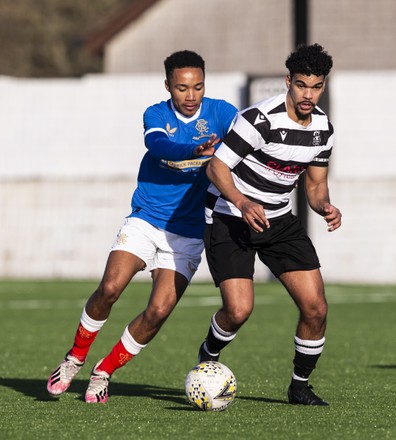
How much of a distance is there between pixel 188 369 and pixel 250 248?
271 cm

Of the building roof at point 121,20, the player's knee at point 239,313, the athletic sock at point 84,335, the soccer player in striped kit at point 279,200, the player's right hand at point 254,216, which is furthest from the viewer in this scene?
the building roof at point 121,20

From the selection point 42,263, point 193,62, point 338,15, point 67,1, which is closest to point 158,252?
point 193,62

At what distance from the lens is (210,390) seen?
7.88 meters

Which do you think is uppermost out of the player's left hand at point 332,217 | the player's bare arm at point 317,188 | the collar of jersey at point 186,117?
the collar of jersey at point 186,117

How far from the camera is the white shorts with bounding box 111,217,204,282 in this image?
8.41 meters

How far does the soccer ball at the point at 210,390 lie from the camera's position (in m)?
7.89

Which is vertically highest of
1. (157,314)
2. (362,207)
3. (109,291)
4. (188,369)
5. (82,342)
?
(109,291)

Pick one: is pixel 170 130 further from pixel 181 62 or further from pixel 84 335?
pixel 84 335

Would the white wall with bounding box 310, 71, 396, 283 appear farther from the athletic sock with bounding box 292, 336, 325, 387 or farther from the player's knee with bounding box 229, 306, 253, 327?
the player's knee with bounding box 229, 306, 253, 327

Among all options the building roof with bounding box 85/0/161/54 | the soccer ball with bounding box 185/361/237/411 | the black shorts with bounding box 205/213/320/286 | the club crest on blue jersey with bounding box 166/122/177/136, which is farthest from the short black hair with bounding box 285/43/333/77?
the building roof with bounding box 85/0/161/54

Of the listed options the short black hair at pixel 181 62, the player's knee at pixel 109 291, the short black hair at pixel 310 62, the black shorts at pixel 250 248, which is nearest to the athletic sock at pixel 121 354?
the player's knee at pixel 109 291

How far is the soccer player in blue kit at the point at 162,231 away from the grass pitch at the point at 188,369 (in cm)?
36

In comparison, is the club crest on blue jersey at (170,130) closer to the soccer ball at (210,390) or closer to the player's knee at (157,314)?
the player's knee at (157,314)

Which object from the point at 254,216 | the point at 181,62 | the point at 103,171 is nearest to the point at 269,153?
the point at 254,216
